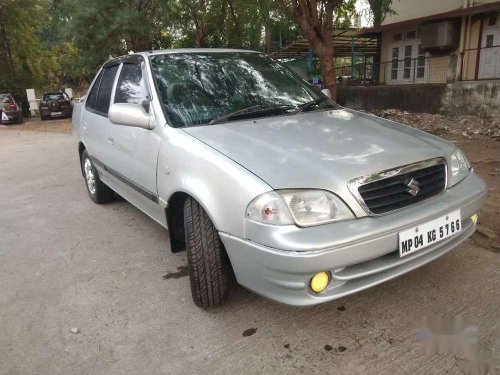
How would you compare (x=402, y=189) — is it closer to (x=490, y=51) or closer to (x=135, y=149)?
(x=135, y=149)

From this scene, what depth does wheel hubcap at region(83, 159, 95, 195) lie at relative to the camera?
4789mm

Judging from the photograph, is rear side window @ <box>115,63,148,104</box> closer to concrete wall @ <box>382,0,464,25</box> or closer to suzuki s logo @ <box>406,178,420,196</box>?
suzuki s logo @ <box>406,178,420,196</box>

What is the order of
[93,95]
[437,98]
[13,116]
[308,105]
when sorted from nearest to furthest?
[308,105]
[93,95]
[437,98]
[13,116]

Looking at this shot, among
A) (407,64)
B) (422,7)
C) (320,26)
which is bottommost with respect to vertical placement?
(407,64)

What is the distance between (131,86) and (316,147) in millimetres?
1845

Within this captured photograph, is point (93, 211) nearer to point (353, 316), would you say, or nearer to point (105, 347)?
point (105, 347)

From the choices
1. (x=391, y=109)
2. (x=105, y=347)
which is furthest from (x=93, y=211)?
(x=391, y=109)

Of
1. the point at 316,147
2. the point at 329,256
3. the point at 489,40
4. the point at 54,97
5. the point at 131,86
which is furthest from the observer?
the point at 54,97

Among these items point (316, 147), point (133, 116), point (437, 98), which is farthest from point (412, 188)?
point (437, 98)

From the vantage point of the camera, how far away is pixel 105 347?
91.3 inches

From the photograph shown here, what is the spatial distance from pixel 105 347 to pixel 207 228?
2.81 ft

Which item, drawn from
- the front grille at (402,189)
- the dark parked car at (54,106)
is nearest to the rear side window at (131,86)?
the front grille at (402,189)

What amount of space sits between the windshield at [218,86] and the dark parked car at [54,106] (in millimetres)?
18506

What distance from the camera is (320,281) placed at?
6.70ft
